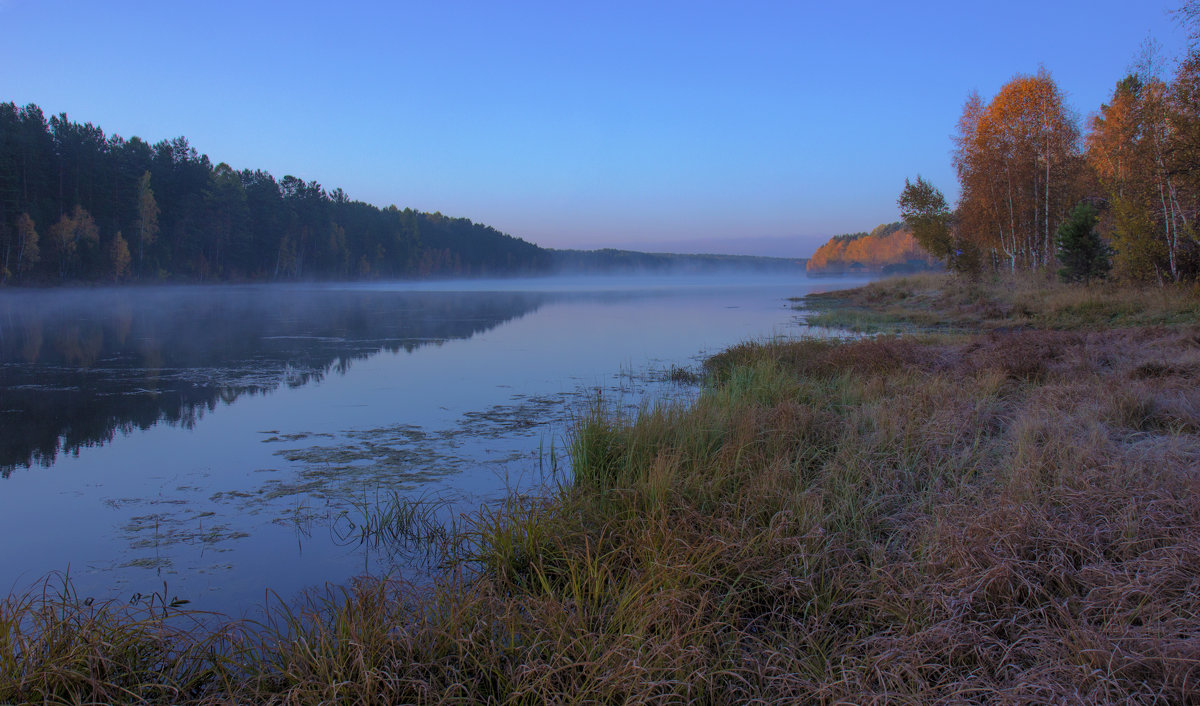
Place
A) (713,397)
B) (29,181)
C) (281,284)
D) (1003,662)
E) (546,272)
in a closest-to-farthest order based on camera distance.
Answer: (1003,662) < (713,397) < (29,181) < (281,284) < (546,272)

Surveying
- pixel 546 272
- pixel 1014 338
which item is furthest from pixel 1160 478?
pixel 546 272

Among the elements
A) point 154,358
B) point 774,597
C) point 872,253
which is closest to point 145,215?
point 154,358

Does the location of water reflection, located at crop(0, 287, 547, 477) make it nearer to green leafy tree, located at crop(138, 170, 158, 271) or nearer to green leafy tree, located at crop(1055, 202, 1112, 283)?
green leafy tree, located at crop(1055, 202, 1112, 283)

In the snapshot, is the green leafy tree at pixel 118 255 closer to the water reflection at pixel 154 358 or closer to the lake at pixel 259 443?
the water reflection at pixel 154 358

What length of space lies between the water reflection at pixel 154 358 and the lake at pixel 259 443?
0.21 ft

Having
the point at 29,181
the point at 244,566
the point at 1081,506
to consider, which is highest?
the point at 29,181

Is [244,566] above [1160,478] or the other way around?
the other way around

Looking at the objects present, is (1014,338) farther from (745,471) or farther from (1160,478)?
(745,471)

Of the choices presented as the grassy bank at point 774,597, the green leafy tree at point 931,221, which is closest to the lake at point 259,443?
the grassy bank at point 774,597

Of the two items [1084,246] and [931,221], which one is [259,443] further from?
[931,221]

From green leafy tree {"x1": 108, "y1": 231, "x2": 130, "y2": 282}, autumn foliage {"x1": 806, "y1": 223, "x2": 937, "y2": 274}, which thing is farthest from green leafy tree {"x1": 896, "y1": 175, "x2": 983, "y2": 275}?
autumn foliage {"x1": 806, "y1": 223, "x2": 937, "y2": 274}

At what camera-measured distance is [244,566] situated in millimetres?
4520

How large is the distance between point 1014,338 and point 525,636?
37.9 feet

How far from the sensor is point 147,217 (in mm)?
51906
